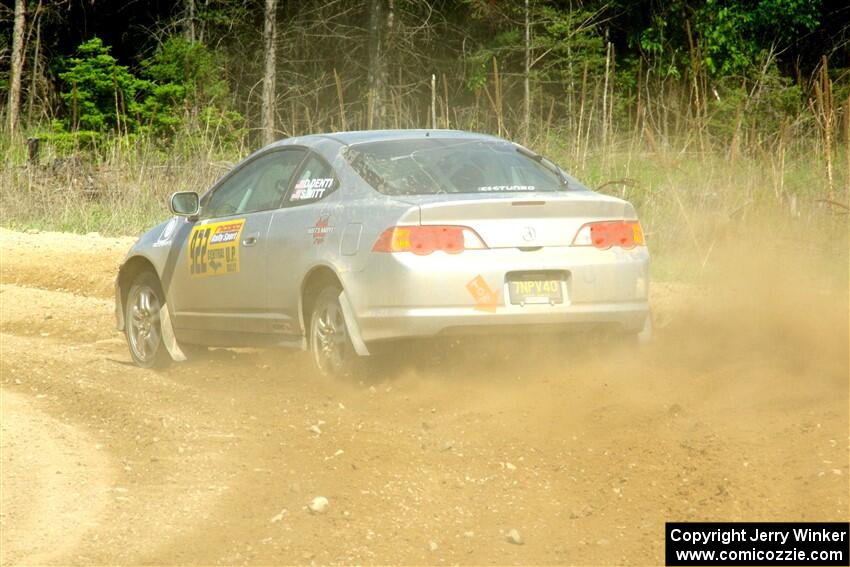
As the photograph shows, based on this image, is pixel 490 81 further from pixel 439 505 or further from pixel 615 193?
pixel 439 505

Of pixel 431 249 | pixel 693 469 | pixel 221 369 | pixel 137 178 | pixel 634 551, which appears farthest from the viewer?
pixel 137 178

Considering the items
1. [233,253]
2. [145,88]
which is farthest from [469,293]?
[145,88]

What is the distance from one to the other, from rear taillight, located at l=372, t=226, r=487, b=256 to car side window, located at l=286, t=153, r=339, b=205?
34.4 inches

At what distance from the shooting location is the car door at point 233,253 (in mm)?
8586

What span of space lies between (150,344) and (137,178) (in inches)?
400

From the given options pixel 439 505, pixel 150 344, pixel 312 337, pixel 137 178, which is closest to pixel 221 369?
pixel 150 344

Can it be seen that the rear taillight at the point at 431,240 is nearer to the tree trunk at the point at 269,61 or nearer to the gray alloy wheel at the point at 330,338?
the gray alloy wheel at the point at 330,338

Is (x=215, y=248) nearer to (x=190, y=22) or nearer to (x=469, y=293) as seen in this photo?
(x=469, y=293)

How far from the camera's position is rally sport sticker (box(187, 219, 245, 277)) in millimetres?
8797

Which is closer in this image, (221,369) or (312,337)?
(312,337)

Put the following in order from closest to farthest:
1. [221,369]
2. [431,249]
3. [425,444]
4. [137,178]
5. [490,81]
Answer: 1. [425,444]
2. [431,249]
3. [221,369]
4. [137,178]
5. [490,81]

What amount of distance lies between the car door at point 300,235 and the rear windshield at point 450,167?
258 mm

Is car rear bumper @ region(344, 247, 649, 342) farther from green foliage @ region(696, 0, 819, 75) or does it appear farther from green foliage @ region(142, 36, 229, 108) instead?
green foliage @ region(696, 0, 819, 75)

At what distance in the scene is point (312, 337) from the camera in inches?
318
